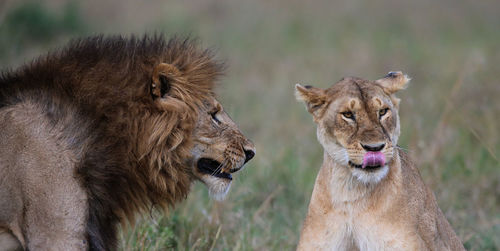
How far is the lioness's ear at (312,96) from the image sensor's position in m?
3.72

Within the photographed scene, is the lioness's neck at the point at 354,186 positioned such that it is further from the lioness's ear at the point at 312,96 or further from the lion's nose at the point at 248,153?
the lion's nose at the point at 248,153

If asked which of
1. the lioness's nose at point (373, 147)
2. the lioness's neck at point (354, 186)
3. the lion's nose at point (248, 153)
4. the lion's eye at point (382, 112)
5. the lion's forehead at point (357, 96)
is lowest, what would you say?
the lioness's neck at point (354, 186)

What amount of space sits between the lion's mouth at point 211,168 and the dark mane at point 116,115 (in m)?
0.08

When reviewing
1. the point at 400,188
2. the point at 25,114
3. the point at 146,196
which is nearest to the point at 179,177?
the point at 146,196

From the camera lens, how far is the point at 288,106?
29.5ft

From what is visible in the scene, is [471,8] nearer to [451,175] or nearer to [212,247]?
[451,175]

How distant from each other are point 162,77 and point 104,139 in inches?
16.9

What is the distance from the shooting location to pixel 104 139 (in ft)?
11.7

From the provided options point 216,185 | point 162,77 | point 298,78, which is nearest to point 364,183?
point 216,185

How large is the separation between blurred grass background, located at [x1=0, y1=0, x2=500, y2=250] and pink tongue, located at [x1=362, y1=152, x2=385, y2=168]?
1.30 m

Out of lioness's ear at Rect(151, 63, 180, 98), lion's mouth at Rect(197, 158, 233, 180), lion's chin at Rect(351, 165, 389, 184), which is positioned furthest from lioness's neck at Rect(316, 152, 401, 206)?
lioness's ear at Rect(151, 63, 180, 98)

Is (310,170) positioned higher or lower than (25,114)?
lower

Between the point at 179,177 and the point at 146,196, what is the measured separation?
20 cm

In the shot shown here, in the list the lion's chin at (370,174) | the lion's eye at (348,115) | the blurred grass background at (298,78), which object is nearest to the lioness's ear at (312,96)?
the lion's eye at (348,115)
